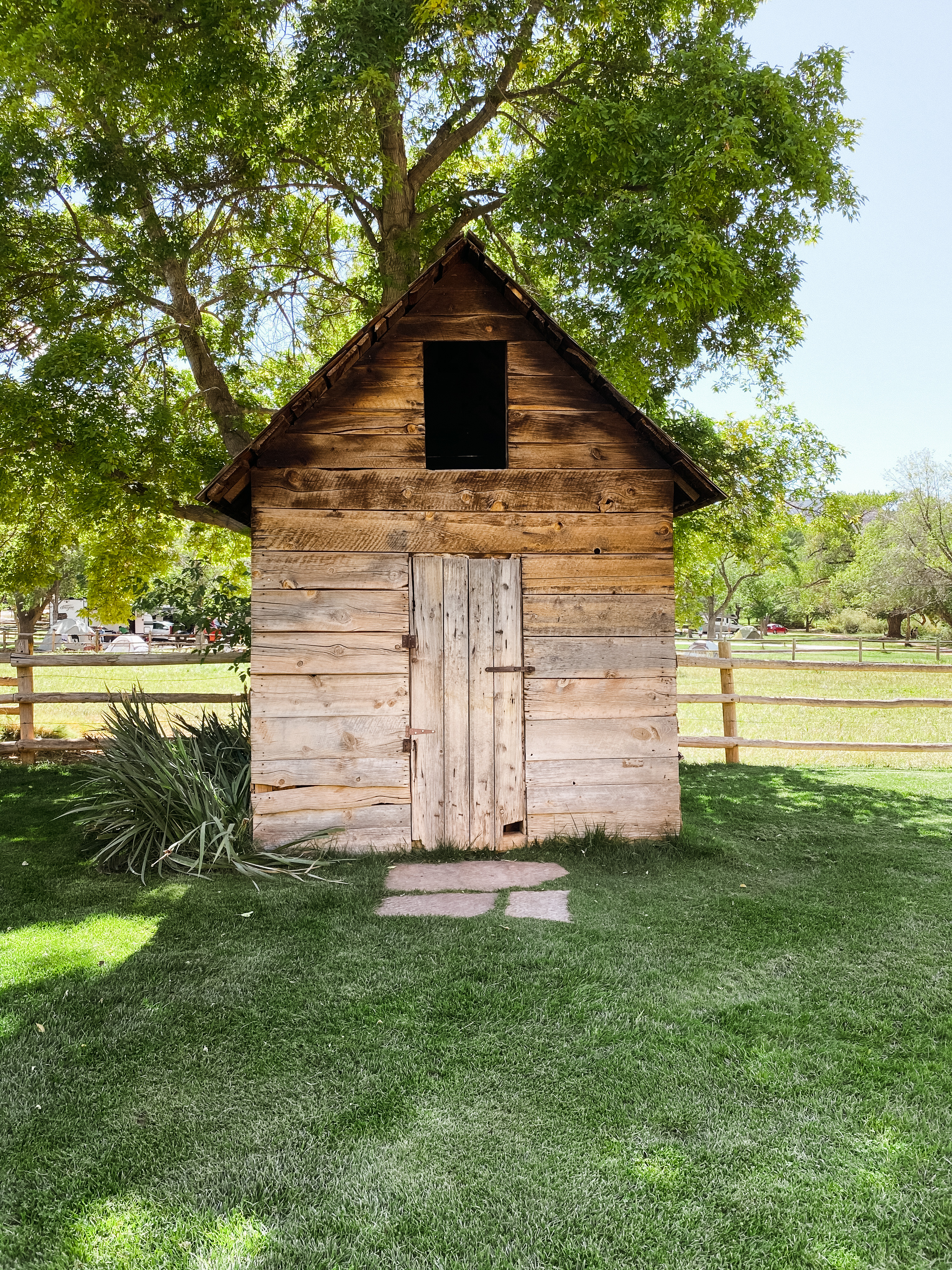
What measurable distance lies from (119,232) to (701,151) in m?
6.87

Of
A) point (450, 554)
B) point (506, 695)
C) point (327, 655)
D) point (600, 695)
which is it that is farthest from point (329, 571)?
point (600, 695)

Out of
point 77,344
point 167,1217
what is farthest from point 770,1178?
point 77,344

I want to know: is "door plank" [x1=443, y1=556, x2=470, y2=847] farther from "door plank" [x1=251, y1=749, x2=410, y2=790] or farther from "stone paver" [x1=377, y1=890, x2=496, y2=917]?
"stone paver" [x1=377, y1=890, x2=496, y2=917]

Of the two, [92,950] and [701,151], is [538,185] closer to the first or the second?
[701,151]

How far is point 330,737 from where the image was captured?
6.57 meters

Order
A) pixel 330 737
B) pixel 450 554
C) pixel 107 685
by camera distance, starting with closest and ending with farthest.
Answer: pixel 330 737 → pixel 450 554 → pixel 107 685

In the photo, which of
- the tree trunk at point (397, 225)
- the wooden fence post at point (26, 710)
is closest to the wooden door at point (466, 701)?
the tree trunk at point (397, 225)

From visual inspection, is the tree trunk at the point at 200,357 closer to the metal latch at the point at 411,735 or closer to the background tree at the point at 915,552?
the metal latch at the point at 411,735

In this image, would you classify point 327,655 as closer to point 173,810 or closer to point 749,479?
point 173,810

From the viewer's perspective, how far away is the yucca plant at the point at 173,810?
6.41 metres

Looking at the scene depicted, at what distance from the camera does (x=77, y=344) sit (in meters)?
8.28

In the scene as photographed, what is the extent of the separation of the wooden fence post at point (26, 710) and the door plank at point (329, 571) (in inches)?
230

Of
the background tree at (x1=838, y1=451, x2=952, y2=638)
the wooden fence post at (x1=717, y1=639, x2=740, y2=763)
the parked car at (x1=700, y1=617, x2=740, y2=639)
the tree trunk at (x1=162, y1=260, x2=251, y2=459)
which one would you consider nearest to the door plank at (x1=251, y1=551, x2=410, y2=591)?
the tree trunk at (x1=162, y1=260, x2=251, y2=459)

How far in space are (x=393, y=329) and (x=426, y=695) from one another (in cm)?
311
